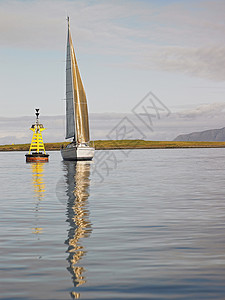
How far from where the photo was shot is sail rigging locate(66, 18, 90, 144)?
86.6m

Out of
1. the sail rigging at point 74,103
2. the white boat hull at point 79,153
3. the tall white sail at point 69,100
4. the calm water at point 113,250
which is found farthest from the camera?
the tall white sail at point 69,100

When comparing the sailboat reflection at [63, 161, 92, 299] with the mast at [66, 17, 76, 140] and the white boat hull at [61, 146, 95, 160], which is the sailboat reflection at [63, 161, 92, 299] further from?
the mast at [66, 17, 76, 140]

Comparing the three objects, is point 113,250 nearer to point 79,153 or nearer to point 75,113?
point 79,153

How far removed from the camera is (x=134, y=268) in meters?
11.5

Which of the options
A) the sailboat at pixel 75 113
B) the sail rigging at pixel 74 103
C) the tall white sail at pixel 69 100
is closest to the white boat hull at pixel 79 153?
the sailboat at pixel 75 113

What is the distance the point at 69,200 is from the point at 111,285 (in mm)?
17658

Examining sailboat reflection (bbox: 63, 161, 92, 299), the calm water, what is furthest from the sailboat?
the calm water

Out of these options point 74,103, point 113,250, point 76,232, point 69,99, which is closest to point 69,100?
point 69,99

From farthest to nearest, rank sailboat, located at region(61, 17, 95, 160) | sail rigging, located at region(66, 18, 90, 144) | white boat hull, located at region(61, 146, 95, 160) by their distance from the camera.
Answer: sail rigging, located at region(66, 18, 90, 144), sailboat, located at region(61, 17, 95, 160), white boat hull, located at region(61, 146, 95, 160)

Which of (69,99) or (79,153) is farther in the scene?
(69,99)

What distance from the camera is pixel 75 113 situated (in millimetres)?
86812

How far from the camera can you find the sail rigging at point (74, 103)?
86625mm

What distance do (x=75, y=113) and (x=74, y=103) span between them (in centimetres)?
194

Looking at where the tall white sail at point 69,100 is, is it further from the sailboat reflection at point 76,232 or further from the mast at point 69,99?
the sailboat reflection at point 76,232
